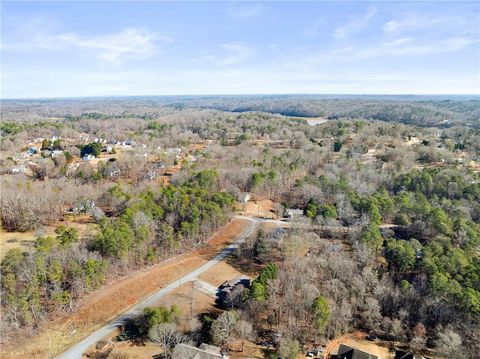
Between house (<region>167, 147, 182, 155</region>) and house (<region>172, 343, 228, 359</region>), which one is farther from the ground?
house (<region>167, 147, 182, 155</region>)

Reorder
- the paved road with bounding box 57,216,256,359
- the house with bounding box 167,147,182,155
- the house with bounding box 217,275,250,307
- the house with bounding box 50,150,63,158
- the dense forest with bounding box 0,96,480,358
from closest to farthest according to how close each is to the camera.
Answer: the paved road with bounding box 57,216,256,359 < the dense forest with bounding box 0,96,480,358 < the house with bounding box 217,275,250,307 < the house with bounding box 50,150,63,158 < the house with bounding box 167,147,182,155

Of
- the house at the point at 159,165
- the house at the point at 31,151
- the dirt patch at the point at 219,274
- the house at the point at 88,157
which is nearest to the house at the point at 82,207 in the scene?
the house at the point at 159,165

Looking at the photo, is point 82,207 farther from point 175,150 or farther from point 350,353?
point 350,353

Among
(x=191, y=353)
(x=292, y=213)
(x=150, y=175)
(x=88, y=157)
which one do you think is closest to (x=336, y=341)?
(x=191, y=353)

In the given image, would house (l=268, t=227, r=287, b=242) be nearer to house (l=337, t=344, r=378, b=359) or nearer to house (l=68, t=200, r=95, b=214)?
house (l=337, t=344, r=378, b=359)

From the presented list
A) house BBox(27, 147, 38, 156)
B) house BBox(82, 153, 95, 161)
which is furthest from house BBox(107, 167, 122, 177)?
house BBox(27, 147, 38, 156)

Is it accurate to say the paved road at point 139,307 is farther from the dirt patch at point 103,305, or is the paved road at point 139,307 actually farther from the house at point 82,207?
the house at point 82,207
